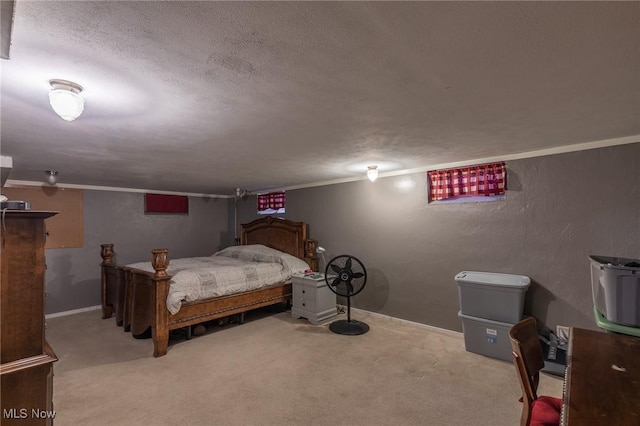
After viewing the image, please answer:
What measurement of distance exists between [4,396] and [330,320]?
124 inches

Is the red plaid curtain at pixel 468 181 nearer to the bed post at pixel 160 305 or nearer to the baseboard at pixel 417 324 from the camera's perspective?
the baseboard at pixel 417 324

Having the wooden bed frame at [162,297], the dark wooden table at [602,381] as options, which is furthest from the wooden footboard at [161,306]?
the dark wooden table at [602,381]

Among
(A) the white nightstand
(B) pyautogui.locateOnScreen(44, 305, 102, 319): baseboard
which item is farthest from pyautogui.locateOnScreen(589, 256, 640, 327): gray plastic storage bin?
(B) pyautogui.locateOnScreen(44, 305, 102, 319): baseboard

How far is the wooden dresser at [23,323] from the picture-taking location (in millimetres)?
1172

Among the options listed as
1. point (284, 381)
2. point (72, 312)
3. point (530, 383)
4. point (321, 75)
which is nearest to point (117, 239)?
Answer: point (72, 312)

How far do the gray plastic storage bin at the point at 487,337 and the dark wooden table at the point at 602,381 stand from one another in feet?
4.07

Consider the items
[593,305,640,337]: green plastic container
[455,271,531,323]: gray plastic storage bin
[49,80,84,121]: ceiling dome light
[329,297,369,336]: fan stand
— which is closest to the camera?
[49,80,84,121]: ceiling dome light

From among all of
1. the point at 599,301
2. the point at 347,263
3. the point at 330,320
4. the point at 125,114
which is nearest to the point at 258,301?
the point at 330,320

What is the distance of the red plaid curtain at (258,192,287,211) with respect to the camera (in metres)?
Answer: 5.30

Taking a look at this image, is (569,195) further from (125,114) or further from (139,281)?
(139,281)

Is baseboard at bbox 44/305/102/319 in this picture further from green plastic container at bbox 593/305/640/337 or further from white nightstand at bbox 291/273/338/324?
green plastic container at bbox 593/305/640/337

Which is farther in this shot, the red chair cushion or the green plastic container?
the green plastic container

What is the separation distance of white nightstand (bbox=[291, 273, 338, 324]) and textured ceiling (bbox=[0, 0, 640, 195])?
6.38 feet

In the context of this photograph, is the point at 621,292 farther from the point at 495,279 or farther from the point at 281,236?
the point at 281,236
